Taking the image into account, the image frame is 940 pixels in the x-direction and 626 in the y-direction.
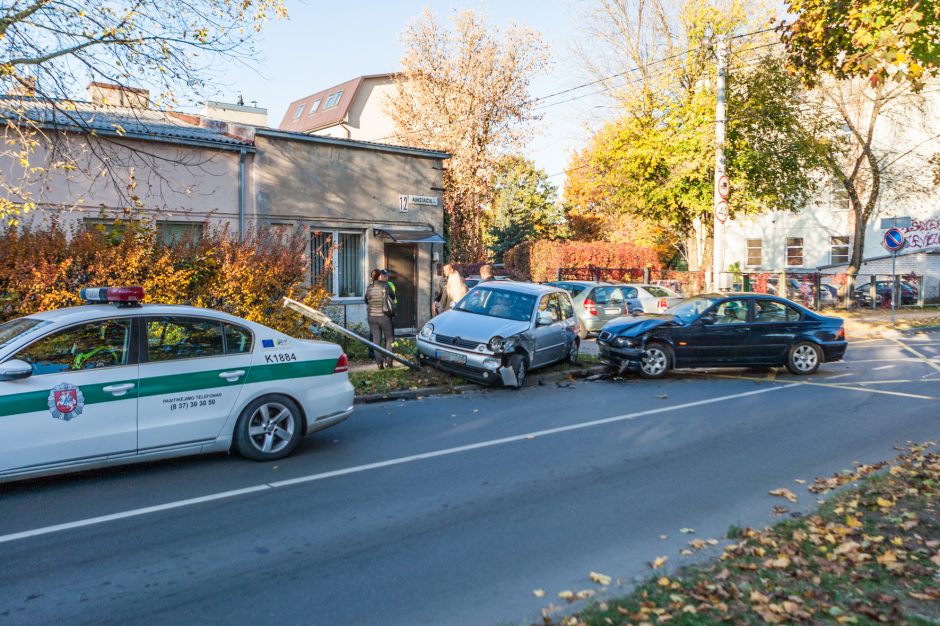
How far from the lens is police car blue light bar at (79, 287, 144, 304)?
6707 mm

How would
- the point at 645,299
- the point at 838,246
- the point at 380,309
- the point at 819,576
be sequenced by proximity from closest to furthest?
the point at 819,576
the point at 380,309
the point at 645,299
the point at 838,246

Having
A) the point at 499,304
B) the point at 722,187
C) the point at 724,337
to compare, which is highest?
the point at 722,187

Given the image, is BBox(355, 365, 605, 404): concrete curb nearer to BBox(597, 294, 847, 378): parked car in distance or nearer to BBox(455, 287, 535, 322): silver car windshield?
BBox(597, 294, 847, 378): parked car in distance

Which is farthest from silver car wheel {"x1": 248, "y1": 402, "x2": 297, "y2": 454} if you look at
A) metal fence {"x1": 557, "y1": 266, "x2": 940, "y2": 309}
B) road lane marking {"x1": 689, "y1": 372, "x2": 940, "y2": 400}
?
metal fence {"x1": 557, "y1": 266, "x2": 940, "y2": 309}

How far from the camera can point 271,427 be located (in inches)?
289

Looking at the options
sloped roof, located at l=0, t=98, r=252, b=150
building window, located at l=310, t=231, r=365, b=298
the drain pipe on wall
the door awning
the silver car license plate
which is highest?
sloped roof, located at l=0, t=98, r=252, b=150

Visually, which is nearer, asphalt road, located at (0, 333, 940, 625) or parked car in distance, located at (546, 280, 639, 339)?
asphalt road, located at (0, 333, 940, 625)

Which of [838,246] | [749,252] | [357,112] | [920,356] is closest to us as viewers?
[920,356]

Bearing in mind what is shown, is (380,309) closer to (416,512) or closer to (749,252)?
(416,512)

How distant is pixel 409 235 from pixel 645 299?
6.70m

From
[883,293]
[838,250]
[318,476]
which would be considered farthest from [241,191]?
[838,250]

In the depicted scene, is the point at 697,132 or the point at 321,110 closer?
the point at 697,132

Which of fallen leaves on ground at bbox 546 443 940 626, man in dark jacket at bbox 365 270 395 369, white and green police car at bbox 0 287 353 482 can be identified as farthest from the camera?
man in dark jacket at bbox 365 270 395 369

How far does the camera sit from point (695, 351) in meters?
13.4
